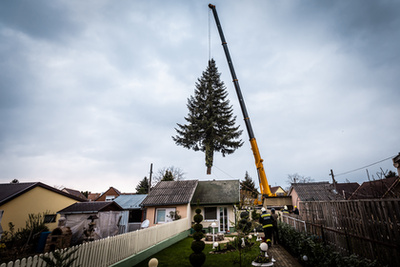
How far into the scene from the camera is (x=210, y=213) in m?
17.8

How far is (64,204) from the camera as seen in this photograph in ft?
60.4

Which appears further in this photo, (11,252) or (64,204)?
(64,204)

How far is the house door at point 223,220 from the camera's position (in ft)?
55.9

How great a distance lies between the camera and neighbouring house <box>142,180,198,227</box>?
674 inches

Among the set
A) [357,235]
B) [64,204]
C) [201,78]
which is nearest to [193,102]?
[201,78]

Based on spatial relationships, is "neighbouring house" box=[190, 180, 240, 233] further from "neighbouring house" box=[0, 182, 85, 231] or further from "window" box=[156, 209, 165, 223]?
"neighbouring house" box=[0, 182, 85, 231]

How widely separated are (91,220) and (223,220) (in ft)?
34.4

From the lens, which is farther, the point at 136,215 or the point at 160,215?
the point at 136,215

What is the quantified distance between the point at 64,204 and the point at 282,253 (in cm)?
1913

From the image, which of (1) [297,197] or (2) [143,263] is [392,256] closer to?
(2) [143,263]

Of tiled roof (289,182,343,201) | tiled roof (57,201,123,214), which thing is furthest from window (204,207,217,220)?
tiled roof (289,182,343,201)

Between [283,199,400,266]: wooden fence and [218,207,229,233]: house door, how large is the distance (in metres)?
10.6

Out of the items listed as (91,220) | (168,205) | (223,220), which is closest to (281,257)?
(223,220)

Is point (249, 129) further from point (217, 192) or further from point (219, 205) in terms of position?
point (219, 205)
